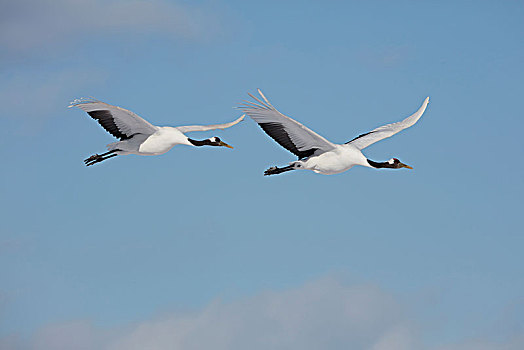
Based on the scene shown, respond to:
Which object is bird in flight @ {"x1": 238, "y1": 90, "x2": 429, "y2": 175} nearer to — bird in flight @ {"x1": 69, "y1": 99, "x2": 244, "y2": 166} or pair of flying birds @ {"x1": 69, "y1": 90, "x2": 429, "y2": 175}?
pair of flying birds @ {"x1": 69, "y1": 90, "x2": 429, "y2": 175}

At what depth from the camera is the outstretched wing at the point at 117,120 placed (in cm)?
3203

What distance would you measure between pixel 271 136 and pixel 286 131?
670 mm

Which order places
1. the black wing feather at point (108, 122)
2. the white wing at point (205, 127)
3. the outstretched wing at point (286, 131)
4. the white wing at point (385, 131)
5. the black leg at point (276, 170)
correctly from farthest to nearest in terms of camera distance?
1. the white wing at point (205, 127)
2. the white wing at point (385, 131)
3. the black wing feather at point (108, 122)
4. the black leg at point (276, 170)
5. the outstretched wing at point (286, 131)

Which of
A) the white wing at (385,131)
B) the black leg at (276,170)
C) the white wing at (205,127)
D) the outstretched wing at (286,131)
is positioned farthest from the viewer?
the white wing at (205,127)

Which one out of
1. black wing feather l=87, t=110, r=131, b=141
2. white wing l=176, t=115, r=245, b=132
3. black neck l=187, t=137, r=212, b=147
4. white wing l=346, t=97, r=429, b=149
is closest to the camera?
black wing feather l=87, t=110, r=131, b=141

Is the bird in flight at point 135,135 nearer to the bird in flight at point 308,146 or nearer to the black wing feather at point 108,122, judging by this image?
the black wing feather at point 108,122

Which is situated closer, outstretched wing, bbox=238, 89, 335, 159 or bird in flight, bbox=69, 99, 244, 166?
outstretched wing, bbox=238, 89, 335, 159

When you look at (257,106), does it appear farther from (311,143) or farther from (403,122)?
(403,122)

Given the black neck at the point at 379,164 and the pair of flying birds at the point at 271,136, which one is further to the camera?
the black neck at the point at 379,164

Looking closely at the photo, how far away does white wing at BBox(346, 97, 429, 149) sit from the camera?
115 ft

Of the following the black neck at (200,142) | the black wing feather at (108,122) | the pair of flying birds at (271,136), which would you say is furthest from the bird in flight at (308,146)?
the black wing feather at (108,122)

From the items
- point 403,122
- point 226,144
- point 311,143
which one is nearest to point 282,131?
point 311,143

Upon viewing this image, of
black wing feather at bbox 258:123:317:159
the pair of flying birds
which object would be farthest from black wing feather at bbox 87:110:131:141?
black wing feather at bbox 258:123:317:159

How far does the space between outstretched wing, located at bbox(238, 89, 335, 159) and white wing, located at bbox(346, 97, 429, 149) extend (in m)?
3.35
